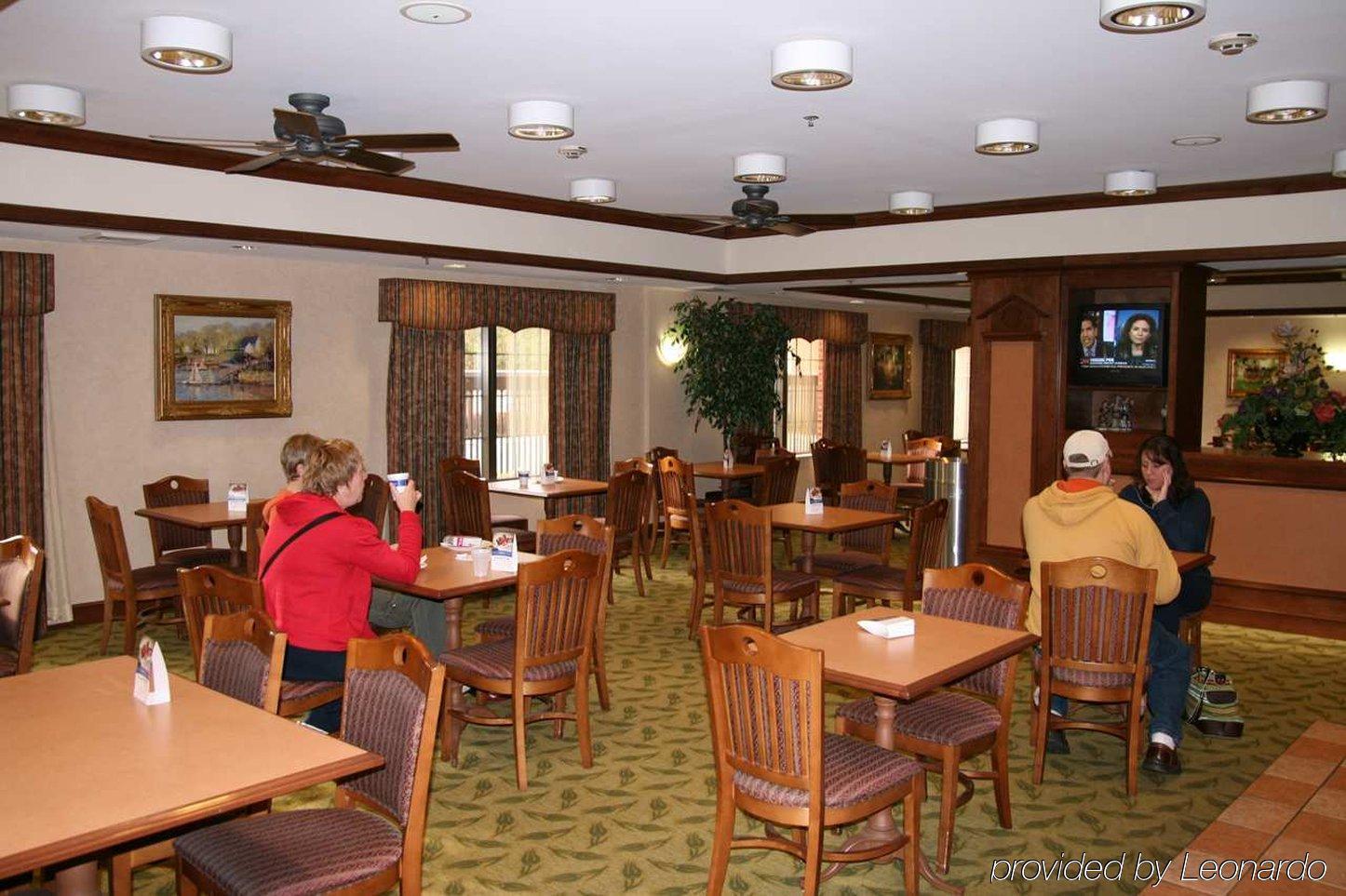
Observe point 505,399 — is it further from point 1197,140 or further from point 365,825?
point 365,825

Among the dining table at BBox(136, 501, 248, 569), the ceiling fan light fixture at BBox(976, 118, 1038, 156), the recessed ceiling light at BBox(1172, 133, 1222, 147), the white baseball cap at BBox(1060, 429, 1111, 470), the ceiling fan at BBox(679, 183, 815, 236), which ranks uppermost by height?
the recessed ceiling light at BBox(1172, 133, 1222, 147)

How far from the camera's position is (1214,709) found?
206 inches

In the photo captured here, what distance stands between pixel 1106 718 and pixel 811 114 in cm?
326

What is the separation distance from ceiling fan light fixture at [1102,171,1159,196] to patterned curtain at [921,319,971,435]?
8295 millimetres

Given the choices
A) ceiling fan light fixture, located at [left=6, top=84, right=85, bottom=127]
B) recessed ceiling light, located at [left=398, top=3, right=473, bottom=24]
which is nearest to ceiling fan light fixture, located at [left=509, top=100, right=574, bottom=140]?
recessed ceiling light, located at [left=398, top=3, right=473, bottom=24]

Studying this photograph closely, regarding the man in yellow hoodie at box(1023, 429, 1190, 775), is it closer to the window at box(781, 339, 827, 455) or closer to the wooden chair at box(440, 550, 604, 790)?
the wooden chair at box(440, 550, 604, 790)

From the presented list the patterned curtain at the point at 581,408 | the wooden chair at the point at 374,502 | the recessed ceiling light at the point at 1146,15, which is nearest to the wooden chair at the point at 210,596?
the recessed ceiling light at the point at 1146,15

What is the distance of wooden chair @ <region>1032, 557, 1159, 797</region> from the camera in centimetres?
424

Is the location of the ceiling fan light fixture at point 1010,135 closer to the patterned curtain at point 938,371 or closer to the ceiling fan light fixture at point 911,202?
the ceiling fan light fixture at point 911,202

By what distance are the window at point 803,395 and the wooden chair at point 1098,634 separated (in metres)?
8.73

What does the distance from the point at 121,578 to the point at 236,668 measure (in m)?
3.45

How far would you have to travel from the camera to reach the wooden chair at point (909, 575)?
19.5ft

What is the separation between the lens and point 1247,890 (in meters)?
3.45

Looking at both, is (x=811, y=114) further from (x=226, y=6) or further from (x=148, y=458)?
(x=148, y=458)
